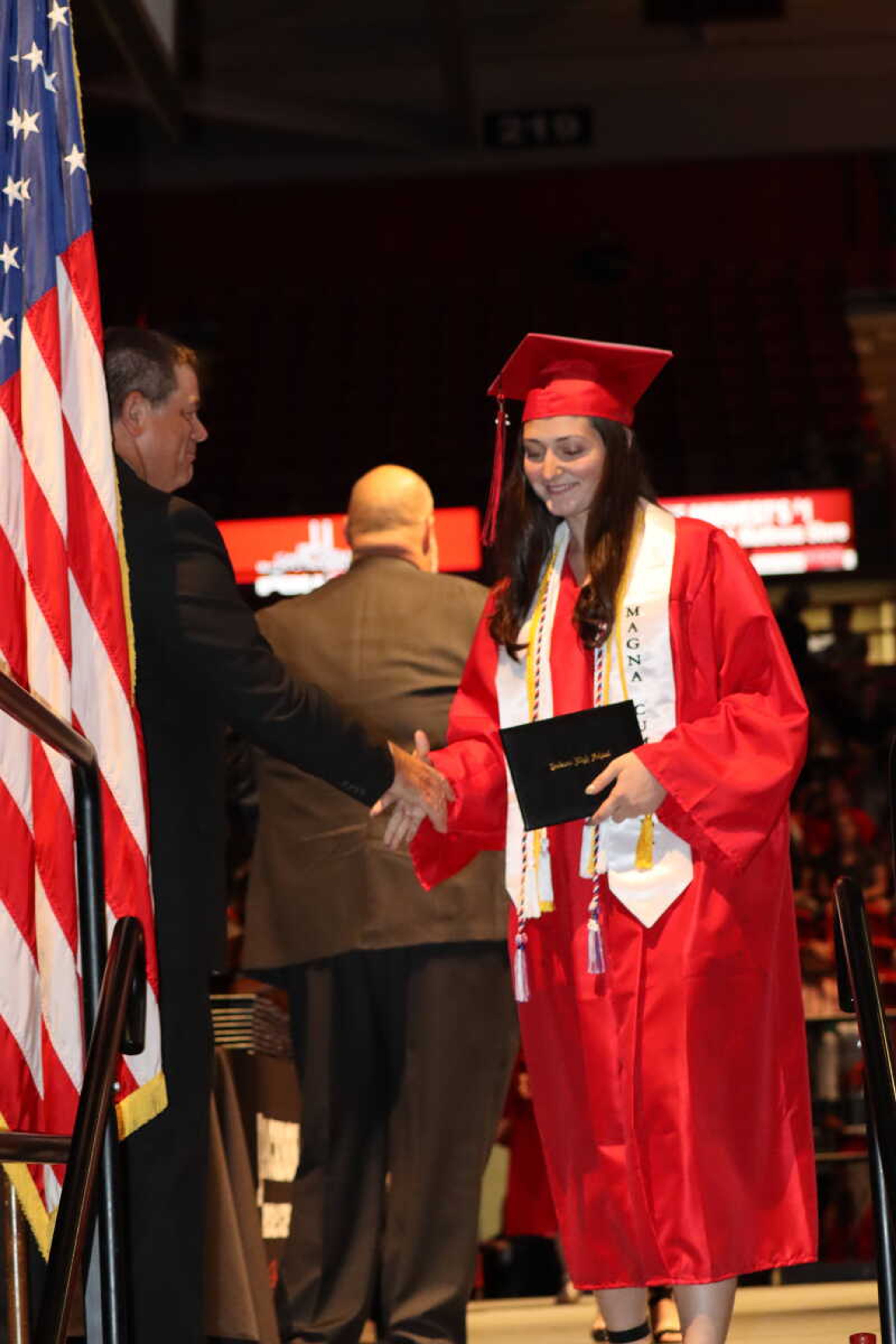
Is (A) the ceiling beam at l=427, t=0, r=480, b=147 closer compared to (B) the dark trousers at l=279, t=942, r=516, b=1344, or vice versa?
(B) the dark trousers at l=279, t=942, r=516, b=1344

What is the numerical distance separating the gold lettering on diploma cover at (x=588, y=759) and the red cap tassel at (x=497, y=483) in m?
0.49

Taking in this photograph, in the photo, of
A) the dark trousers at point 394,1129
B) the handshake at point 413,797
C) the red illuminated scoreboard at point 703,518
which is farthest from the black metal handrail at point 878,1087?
the red illuminated scoreboard at point 703,518

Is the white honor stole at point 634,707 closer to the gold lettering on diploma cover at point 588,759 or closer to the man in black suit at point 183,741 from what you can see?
the gold lettering on diploma cover at point 588,759

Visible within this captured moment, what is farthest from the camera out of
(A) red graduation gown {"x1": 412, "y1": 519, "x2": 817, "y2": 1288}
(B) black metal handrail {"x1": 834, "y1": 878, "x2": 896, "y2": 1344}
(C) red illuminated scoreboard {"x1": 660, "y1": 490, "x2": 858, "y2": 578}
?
(C) red illuminated scoreboard {"x1": 660, "y1": 490, "x2": 858, "y2": 578}

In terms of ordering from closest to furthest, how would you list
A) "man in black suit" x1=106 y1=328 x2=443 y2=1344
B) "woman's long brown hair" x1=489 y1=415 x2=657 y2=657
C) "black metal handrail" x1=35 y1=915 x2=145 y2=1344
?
"black metal handrail" x1=35 y1=915 x2=145 y2=1344, "man in black suit" x1=106 y1=328 x2=443 y2=1344, "woman's long brown hair" x1=489 y1=415 x2=657 y2=657

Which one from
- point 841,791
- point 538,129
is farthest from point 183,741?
point 538,129

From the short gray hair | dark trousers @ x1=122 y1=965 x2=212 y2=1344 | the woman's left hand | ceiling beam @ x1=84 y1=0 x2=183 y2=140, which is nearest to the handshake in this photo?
the woman's left hand

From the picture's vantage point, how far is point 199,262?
55.3 feet

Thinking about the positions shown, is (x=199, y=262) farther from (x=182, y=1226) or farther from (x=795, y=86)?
(x=182, y=1226)

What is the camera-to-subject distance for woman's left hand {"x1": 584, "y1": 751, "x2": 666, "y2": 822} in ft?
10.5

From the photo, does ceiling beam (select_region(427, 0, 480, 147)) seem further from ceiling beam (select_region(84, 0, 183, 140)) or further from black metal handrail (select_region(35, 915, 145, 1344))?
black metal handrail (select_region(35, 915, 145, 1344))

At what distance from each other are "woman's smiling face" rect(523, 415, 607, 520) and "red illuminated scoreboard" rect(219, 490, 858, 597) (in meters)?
9.41

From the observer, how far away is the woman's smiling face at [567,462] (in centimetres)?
344

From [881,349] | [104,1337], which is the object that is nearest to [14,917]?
[104,1337]
